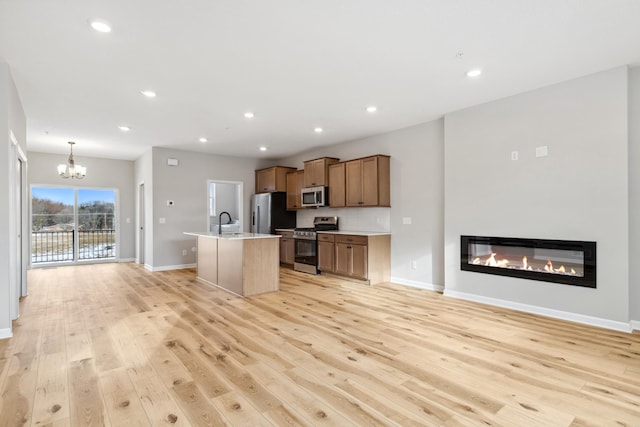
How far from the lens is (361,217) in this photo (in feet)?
21.3

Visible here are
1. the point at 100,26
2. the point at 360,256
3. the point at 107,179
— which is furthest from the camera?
the point at 107,179

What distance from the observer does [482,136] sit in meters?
4.45

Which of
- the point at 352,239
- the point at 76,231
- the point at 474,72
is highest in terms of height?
the point at 474,72

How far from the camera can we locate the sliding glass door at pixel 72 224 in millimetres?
7805

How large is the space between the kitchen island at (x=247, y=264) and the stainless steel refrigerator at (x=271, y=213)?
228cm

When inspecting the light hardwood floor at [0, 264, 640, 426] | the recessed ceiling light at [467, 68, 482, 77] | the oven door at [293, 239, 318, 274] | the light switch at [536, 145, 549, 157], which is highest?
the recessed ceiling light at [467, 68, 482, 77]

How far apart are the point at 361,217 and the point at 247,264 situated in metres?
2.55

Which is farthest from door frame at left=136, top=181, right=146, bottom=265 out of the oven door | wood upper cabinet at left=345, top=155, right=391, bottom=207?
wood upper cabinet at left=345, top=155, right=391, bottom=207

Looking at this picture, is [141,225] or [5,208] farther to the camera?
[141,225]

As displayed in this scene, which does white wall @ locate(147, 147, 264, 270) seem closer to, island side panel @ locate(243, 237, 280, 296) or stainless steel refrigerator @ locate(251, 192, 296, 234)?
stainless steel refrigerator @ locate(251, 192, 296, 234)

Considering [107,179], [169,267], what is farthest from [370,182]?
[107,179]

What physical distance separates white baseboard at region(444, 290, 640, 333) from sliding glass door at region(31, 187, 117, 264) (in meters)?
8.31

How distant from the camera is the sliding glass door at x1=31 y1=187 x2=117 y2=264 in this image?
7.80 metres

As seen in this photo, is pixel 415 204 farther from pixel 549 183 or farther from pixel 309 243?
pixel 309 243
